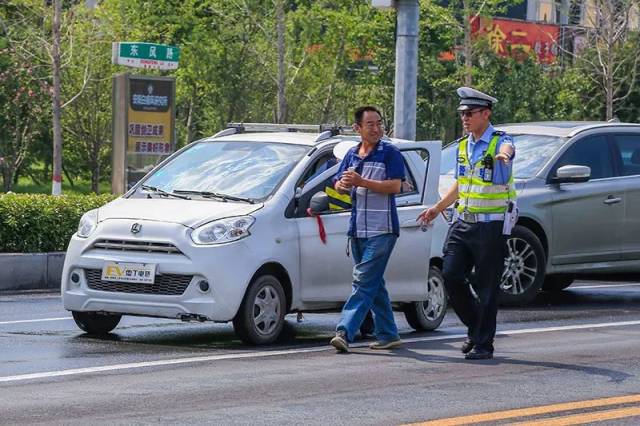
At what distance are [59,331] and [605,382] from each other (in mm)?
4334

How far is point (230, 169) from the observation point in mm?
11773

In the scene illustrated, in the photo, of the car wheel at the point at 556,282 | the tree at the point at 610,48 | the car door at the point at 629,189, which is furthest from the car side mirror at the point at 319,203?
the tree at the point at 610,48

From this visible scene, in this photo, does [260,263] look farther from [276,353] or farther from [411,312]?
[411,312]

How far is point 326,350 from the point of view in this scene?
35.7 ft

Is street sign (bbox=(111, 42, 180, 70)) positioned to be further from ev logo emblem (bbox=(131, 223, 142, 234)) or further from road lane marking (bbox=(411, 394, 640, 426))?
road lane marking (bbox=(411, 394, 640, 426))

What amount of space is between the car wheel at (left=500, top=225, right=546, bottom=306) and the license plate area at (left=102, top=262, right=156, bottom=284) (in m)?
5.12

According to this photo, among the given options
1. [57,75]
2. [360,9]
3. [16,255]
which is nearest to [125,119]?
[57,75]

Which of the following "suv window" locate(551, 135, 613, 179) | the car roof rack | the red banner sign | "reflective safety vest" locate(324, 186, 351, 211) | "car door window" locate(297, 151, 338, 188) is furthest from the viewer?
A: the red banner sign

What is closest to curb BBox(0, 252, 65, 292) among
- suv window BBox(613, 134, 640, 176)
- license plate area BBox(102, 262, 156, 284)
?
license plate area BBox(102, 262, 156, 284)

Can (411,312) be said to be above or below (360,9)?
below

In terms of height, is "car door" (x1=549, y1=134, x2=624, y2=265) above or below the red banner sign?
below

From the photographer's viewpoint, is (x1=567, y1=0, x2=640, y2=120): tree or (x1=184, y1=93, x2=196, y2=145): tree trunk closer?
(x1=567, y1=0, x2=640, y2=120): tree

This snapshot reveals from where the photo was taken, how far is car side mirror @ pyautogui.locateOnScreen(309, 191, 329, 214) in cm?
1114

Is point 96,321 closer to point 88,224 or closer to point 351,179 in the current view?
point 88,224
